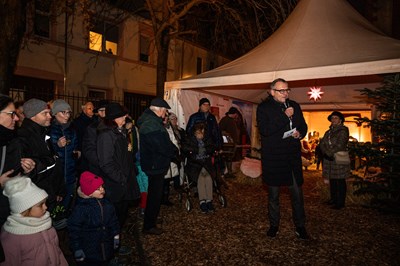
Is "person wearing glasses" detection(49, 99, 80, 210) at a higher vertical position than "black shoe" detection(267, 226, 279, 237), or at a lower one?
higher

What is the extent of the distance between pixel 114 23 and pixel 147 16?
2776 mm

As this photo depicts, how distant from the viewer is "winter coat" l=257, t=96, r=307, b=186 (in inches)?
166

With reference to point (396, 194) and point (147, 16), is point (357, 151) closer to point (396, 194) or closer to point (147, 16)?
point (396, 194)

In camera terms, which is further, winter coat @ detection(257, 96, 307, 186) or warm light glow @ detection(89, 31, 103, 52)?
warm light glow @ detection(89, 31, 103, 52)

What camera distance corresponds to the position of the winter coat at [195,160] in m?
5.69

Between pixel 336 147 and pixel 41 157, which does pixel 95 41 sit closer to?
pixel 336 147

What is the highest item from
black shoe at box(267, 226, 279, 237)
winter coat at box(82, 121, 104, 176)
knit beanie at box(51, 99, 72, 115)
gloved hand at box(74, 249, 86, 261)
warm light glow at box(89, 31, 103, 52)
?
warm light glow at box(89, 31, 103, 52)

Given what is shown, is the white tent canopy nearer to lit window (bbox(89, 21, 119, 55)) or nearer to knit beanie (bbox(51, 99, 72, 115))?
knit beanie (bbox(51, 99, 72, 115))

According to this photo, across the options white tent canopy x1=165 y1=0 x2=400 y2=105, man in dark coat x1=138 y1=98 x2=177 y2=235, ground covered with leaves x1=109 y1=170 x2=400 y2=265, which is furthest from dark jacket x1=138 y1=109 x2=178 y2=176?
white tent canopy x1=165 y1=0 x2=400 y2=105

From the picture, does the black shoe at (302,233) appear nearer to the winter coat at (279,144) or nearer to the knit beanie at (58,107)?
the winter coat at (279,144)

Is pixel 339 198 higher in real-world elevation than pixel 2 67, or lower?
lower

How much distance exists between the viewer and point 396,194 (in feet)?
19.3

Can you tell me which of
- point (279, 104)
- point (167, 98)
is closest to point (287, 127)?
point (279, 104)

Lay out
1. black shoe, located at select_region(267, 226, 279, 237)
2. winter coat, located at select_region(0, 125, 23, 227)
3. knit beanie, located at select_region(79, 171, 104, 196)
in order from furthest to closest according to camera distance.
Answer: black shoe, located at select_region(267, 226, 279, 237) → knit beanie, located at select_region(79, 171, 104, 196) → winter coat, located at select_region(0, 125, 23, 227)
